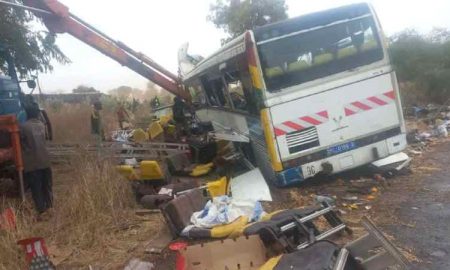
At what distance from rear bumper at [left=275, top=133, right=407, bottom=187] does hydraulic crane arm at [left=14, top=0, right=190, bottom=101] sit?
6339mm

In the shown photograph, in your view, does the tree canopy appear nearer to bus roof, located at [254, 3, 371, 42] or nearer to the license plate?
bus roof, located at [254, 3, 371, 42]

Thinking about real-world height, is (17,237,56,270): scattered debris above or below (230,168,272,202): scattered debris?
above

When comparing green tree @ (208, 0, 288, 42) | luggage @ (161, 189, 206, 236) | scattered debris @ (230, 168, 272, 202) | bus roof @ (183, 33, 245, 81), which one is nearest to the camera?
luggage @ (161, 189, 206, 236)

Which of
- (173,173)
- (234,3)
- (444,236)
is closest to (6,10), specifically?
(173,173)

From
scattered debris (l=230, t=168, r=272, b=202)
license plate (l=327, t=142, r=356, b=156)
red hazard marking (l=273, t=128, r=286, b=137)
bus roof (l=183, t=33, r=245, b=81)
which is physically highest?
bus roof (l=183, t=33, r=245, b=81)

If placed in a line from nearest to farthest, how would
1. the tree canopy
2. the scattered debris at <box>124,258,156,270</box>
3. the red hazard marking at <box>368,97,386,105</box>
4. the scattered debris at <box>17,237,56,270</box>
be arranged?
the scattered debris at <box>17,237,56,270</box>, the scattered debris at <box>124,258,156,270</box>, the red hazard marking at <box>368,97,386,105</box>, the tree canopy

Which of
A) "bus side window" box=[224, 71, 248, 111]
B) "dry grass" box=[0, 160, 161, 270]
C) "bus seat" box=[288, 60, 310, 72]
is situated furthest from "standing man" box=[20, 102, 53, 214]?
"bus seat" box=[288, 60, 310, 72]

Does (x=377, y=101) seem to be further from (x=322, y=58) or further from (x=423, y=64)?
(x=423, y=64)

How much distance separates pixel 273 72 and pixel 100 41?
20.4 ft

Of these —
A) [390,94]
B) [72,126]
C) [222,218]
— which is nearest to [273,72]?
[390,94]

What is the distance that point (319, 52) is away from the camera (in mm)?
6648

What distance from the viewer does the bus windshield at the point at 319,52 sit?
6477 mm

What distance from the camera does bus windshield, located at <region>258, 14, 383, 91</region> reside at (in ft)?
21.2

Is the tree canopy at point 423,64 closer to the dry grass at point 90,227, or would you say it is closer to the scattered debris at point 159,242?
the dry grass at point 90,227
